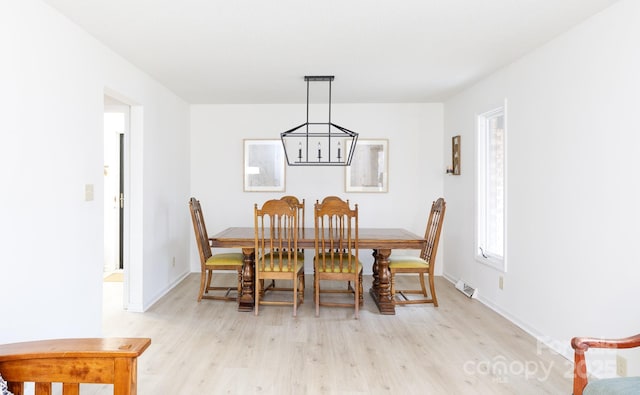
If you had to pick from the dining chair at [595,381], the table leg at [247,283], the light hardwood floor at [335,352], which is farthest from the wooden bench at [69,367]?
the table leg at [247,283]

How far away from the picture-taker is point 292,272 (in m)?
3.41

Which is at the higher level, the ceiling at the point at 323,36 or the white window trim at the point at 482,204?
the ceiling at the point at 323,36

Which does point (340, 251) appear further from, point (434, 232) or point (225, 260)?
point (225, 260)

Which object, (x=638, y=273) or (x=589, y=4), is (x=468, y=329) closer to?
(x=638, y=273)

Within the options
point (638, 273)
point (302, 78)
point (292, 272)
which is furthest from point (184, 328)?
point (638, 273)

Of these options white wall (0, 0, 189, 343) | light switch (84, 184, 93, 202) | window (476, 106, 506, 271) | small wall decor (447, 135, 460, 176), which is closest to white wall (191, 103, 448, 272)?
small wall decor (447, 135, 460, 176)

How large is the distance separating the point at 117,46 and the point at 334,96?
96.3 inches

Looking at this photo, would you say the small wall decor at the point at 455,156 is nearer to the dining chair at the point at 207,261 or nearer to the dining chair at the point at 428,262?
the dining chair at the point at 428,262

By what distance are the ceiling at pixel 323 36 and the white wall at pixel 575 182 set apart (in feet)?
0.73

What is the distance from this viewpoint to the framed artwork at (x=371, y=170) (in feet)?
16.4

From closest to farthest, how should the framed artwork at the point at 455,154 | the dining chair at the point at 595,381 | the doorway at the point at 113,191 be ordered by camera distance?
the dining chair at the point at 595,381 → the framed artwork at the point at 455,154 → the doorway at the point at 113,191

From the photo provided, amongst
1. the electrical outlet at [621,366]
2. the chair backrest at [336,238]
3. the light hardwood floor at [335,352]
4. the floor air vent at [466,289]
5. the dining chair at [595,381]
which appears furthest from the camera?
the floor air vent at [466,289]

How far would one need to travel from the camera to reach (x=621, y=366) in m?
2.12

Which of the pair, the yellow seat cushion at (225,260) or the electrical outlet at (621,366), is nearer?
the electrical outlet at (621,366)
